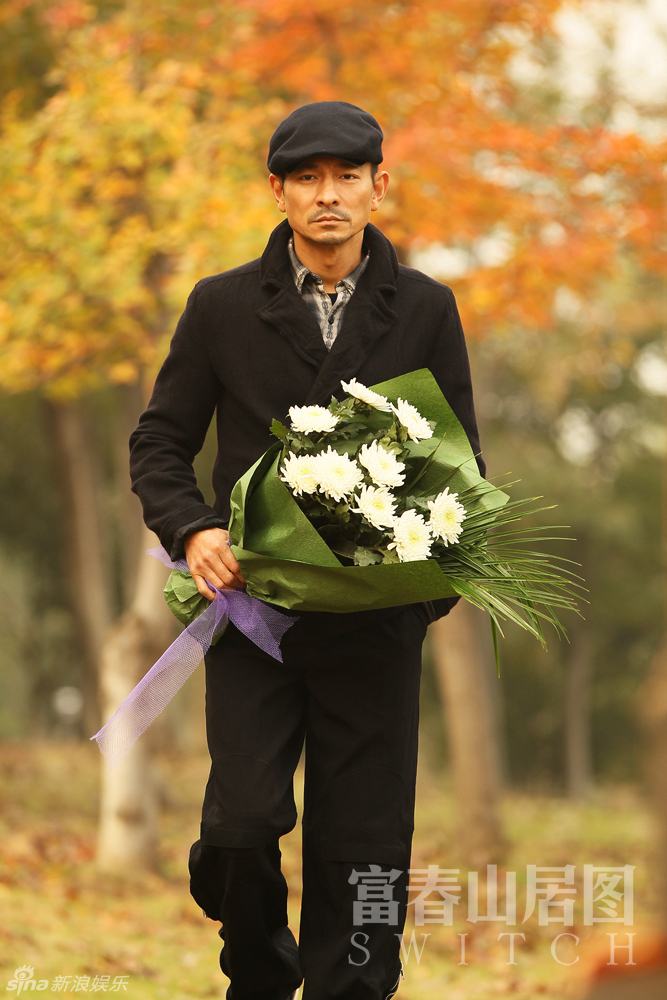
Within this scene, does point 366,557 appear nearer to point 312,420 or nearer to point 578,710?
point 312,420

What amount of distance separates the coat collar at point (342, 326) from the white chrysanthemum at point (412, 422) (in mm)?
231

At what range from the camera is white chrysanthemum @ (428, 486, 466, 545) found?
277cm

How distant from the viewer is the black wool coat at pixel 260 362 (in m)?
3.09

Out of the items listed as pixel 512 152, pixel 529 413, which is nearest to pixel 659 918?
pixel 512 152

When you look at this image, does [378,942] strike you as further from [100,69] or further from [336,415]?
[100,69]

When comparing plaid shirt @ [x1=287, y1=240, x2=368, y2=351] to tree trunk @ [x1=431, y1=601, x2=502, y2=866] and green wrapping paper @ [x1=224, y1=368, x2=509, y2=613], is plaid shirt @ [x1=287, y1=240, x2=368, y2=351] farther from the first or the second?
tree trunk @ [x1=431, y1=601, x2=502, y2=866]

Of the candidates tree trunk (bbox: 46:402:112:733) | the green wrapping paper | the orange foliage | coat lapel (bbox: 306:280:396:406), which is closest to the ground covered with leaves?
the green wrapping paper

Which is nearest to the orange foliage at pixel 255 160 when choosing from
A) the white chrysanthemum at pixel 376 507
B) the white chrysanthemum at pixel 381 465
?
the white chrysanthemum at pixel 381 465

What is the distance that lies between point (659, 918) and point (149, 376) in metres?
7.24

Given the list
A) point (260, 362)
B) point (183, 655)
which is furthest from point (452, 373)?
point (183, 655)

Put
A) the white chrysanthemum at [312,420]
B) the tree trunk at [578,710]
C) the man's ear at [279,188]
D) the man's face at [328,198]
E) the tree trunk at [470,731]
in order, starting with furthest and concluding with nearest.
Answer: the tree trunk at [578,710]
the tree trunk at [470,731]
the man's ear at [279,188]
the man's face at [328,198]
the white chrysanthemum at [312,420]

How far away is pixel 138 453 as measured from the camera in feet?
10.5

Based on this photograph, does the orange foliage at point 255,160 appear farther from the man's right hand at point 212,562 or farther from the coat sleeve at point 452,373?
the man's right hand at point 212,562

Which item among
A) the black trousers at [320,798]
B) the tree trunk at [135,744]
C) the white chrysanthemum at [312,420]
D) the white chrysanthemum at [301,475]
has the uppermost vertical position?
the tree trunk at [135,744]
